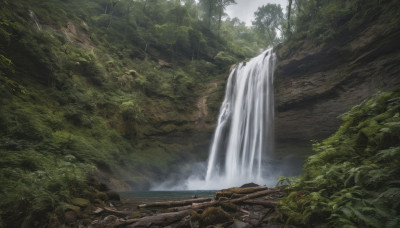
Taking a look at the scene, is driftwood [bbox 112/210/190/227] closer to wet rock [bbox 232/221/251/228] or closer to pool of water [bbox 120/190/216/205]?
wet rock [bbox 232/221/251/228]

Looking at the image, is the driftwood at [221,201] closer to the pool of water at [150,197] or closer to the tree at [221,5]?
the pool of water at [150,197]

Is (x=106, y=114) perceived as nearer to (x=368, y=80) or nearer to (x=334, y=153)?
(x=334, y=153)

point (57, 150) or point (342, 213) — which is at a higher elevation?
point (57, 150)

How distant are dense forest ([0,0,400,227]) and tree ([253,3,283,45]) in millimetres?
158

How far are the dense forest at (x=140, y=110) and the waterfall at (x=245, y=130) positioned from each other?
1.68 meters

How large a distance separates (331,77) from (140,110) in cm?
1551

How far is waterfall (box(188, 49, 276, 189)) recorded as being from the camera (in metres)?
17.4

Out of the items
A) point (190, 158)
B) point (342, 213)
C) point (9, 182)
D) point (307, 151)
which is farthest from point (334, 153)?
point (190, 158)

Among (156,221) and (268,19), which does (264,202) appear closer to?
(156,221)

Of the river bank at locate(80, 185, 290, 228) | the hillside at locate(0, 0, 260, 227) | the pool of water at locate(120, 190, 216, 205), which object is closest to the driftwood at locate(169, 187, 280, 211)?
the river bank at locate(80, 185, 290, 228)

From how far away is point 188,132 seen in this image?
21.2 m

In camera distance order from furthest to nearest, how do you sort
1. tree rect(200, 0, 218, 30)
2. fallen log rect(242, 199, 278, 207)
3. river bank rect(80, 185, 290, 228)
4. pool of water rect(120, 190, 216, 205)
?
tree rect(200, 0, 218, 30)
pool of water rect(120, 190, 216, 205)
fallen log rect(242, 199, 278, 207)
river bank rect(80, 185, 290, 228)

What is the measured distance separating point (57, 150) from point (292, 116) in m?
16.4

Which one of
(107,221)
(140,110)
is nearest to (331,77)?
(140,110)
